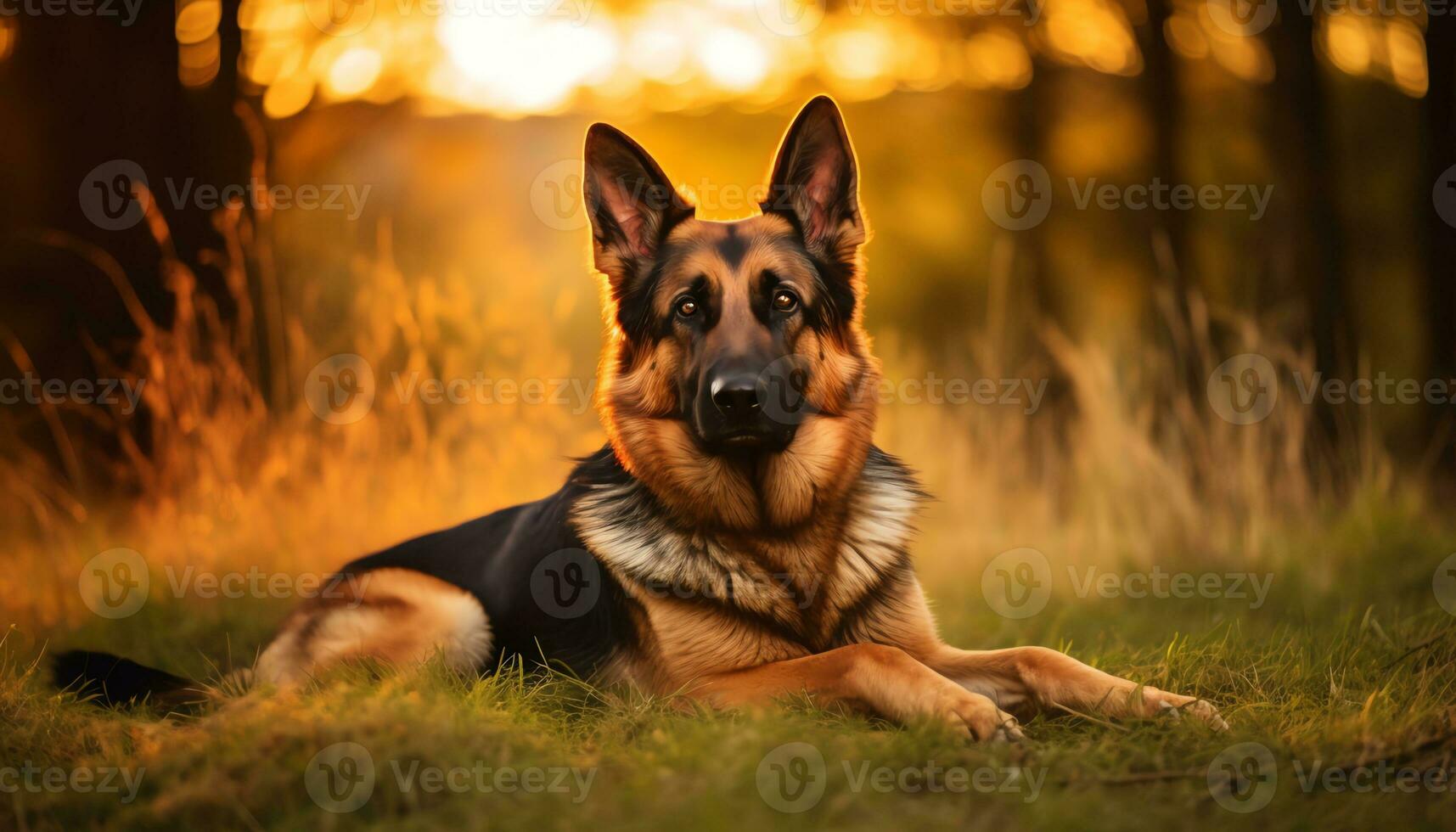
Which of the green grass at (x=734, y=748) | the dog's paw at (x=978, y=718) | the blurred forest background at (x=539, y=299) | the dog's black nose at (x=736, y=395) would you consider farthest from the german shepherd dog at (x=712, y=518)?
the blurred forest background at (x=539, y=299)

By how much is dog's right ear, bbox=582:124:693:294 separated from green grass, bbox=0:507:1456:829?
1.72 metres

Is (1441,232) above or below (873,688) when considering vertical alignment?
above

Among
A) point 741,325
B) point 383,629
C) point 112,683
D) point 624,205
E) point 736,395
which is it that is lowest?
point 112,683

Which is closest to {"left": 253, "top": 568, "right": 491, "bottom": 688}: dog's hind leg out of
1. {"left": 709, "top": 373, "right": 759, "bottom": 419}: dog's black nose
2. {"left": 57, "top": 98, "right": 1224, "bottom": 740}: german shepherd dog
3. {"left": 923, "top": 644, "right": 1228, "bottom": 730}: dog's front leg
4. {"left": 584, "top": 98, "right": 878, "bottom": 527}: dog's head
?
{"left": 57, "top": 98, "right": 1224, "bottom": 740}: german shepherd dog

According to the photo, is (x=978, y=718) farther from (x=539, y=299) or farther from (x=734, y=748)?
(x=539, y=299)

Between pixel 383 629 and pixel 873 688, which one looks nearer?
pixel 873 688

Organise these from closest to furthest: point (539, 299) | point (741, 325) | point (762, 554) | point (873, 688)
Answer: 1. point (873, 688)
2. point (741, 325)
3. point (762, 554)
4. point (539, 299)

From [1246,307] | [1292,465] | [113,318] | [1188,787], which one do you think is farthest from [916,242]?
[1188,787]

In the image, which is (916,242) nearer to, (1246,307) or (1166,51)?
(1166,51)

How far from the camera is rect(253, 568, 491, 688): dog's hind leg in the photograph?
3895 millimetres

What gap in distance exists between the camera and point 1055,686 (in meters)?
3.38

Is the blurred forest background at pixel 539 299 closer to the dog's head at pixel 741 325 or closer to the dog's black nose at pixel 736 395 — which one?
the dog's head at pixel 741 325

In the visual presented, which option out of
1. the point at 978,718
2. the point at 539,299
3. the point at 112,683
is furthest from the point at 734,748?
the point at 539,299

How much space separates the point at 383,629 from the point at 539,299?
198 inches
